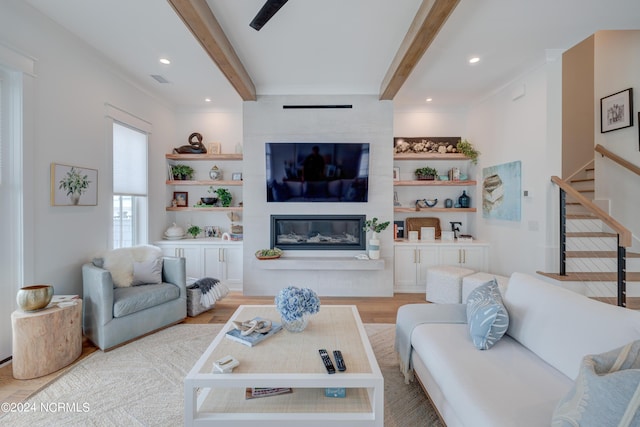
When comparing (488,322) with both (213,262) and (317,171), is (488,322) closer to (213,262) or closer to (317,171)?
(317,171)

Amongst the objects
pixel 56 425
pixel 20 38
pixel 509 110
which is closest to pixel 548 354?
pixel 56 425

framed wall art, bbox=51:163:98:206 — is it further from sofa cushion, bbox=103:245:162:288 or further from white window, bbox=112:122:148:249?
sofa cushion, bbox=103:245:162:288

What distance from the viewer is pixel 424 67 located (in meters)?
3.29

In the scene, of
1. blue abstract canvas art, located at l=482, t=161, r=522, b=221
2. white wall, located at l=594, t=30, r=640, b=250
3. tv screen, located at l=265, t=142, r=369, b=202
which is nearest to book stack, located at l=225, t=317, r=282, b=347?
tv screen, located at l=265, t=142, r=369, b=202

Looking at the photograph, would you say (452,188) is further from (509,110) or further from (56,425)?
(56,425)

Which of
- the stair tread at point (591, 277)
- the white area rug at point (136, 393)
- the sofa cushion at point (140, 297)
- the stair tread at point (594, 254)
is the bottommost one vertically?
the white area rug at point (136, 393)

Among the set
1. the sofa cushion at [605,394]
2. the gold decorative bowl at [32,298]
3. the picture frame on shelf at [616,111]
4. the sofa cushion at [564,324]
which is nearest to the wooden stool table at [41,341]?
the gold decorative bowl at [32,298]

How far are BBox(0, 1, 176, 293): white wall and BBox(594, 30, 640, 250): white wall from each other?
576 centimetres

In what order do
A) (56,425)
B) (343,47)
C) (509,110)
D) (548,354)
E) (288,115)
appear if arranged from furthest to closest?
(288,115) < (509,110) < (343,47) < (56,425) < (548,354)

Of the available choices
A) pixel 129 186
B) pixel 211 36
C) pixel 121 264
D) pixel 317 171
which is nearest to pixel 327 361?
pixel 121 264

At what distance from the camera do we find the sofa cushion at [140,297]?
8.34ft

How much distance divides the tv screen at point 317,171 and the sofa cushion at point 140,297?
A: 167 centimetres

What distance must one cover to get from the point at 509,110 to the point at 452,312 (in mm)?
3011

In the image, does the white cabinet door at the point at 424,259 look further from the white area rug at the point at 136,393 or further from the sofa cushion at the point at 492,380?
the sofa cushion at the point at 492,380
